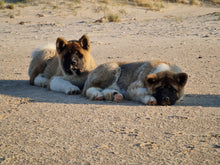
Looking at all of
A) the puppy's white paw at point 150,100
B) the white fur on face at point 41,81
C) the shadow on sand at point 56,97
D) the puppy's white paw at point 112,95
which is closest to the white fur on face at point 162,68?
the puppy's white paw at point 150,100

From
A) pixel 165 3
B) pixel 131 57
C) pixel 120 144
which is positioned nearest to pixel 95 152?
pixel 120 144

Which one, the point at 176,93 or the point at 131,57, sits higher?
the point at 176,93

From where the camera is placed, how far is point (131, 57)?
40.1 ft

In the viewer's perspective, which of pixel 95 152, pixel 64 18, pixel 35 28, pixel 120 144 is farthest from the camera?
pixel 64 18

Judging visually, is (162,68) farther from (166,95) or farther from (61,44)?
(61,44)

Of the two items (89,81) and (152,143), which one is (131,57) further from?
(152,143)

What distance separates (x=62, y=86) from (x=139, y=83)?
2.09m

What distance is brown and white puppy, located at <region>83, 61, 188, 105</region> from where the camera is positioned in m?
6.18

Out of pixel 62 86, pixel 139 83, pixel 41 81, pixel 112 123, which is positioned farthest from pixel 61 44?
pixel 112 123

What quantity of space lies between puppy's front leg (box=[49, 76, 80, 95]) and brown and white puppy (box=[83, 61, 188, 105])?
0.41m

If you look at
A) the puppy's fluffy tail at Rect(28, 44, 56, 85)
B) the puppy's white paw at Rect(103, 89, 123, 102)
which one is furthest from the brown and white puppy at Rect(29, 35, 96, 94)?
the puppy's white paw at Rect(103, 89, 123, 102)

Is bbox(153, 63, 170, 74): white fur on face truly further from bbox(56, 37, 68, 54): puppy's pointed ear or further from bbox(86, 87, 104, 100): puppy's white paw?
bbox(56, 37, 68, 54): puppy's pointed ear

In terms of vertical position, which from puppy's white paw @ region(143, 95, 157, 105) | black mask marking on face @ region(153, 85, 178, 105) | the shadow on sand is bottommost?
the shadow on sand

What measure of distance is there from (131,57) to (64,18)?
41.5 ft
